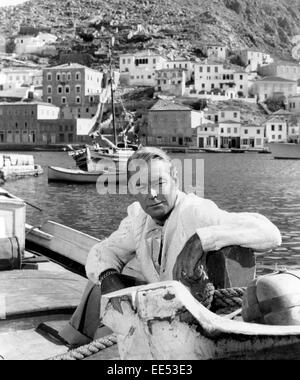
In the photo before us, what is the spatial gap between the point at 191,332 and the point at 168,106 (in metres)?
96.4

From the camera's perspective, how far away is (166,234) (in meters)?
3.09

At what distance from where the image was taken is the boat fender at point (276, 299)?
8.50ft

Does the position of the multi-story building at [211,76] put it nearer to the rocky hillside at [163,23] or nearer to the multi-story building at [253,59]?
the multi-story building at [253,59]

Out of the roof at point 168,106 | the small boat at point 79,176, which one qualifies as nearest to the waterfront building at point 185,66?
the roof at point 168,106

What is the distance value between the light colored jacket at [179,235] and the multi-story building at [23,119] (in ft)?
310

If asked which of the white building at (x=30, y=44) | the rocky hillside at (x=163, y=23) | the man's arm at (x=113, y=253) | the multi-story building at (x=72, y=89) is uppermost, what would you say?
the rocky hillside at (x=163, y=23)

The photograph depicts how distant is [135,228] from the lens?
323 cm

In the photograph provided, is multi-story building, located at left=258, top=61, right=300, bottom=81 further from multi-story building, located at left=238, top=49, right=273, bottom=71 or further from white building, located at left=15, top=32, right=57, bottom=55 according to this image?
white building, located at left=15, top=32, right=57, bottom=55

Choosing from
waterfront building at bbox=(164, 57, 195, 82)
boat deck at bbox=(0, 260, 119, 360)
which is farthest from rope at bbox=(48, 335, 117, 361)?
waterfront building at bbox=(164, 57, 195, 82)

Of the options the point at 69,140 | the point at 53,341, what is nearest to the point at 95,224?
the point at 53,341

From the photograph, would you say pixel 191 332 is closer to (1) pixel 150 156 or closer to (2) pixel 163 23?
(1) pixel 150 156

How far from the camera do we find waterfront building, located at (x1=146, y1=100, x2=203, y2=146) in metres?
95.4

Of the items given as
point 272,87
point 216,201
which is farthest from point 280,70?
point 216,201
